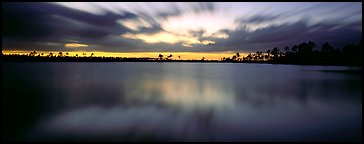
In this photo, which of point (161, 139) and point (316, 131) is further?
point (316, 131)

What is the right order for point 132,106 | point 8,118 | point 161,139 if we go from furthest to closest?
1. point 132,106
2. point 8,118
3. point 161,139

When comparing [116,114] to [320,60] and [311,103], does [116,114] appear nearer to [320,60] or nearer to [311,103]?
[311,103]

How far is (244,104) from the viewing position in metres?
14.4

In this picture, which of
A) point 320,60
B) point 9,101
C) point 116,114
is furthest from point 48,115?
point 320,60

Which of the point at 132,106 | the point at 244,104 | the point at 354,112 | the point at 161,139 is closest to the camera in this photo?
the point at 161,139

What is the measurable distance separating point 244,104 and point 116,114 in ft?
26.2

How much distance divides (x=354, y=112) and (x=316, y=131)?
520 centimetres

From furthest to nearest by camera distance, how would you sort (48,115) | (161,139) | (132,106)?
(132,106) < (48,115) < (161,139)

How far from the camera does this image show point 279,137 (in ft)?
26.5

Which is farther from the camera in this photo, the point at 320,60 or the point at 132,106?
the point at 320,60

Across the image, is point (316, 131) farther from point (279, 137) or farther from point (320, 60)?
point (320, 60)

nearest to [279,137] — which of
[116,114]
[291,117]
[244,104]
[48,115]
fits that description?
[291,117]

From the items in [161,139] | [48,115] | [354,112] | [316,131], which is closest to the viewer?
A: [161,139]

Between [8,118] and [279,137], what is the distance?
11.6 m
